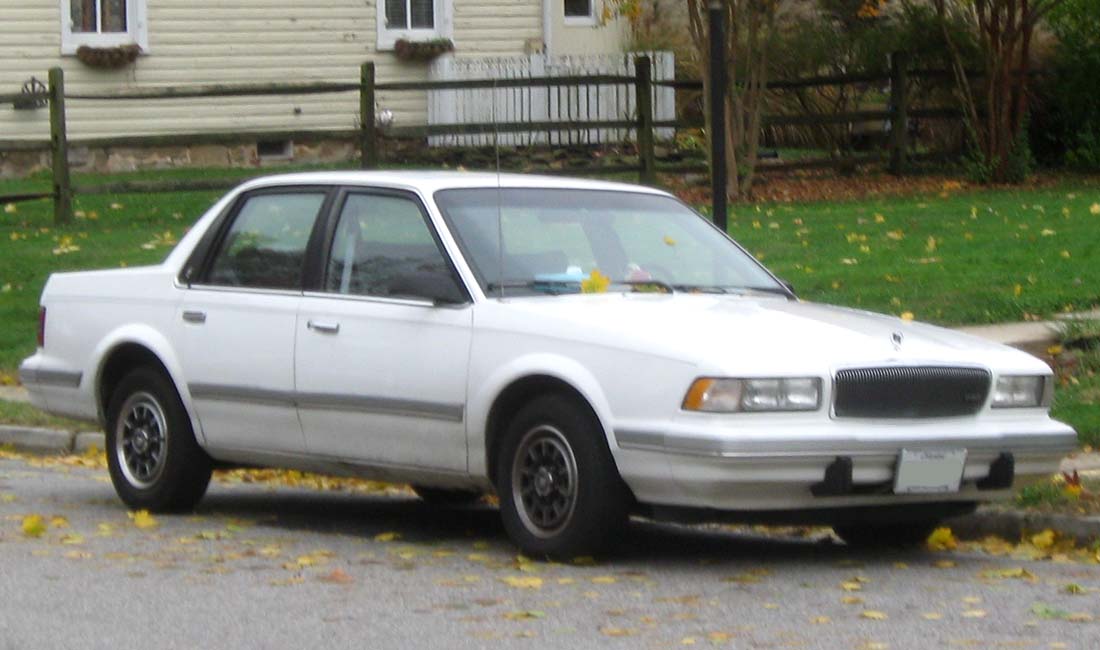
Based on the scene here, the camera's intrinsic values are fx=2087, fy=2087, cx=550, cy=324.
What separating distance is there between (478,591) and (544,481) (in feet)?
2.01

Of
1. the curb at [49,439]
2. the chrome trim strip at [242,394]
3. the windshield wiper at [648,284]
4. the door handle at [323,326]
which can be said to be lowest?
the curb at [49,439]

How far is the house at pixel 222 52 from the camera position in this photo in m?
26.4

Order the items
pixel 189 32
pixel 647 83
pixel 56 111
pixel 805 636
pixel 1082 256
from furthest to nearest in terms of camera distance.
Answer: pixel 189 32
pixel 647 83
pixel 56 111
pixel 1082 256
pixel 805 636

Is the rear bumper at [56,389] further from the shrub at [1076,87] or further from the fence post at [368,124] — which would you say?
the shrub at [1076,87]

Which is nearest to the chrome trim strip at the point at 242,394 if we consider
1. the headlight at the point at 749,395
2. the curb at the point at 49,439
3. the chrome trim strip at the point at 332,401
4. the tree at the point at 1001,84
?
the chrome trim strip at the point at 332,401

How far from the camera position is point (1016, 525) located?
841cm

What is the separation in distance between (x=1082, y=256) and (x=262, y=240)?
825 cm

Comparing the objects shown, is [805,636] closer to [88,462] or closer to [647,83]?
[88,462]

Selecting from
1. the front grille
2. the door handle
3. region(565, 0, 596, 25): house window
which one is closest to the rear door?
the door handle

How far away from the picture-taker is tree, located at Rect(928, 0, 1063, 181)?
76.2ft

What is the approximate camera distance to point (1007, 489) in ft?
25.0

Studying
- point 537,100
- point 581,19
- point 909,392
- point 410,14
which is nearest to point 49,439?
point 909,392

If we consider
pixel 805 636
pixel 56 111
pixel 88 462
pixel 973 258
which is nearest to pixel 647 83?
pixel 56 111

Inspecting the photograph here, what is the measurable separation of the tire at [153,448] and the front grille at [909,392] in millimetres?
3134
